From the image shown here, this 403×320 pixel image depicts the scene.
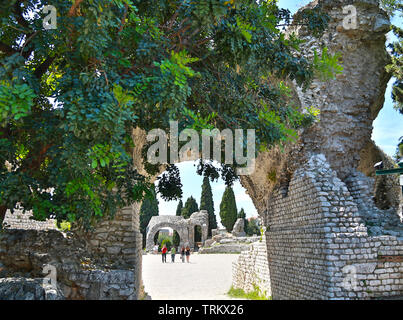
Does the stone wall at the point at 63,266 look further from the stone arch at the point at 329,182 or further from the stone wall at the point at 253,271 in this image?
the stone wall at the point at 253,271

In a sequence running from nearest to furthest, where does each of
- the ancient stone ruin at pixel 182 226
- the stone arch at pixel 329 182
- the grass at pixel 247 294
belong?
1. the stone arch at pixel 329 182
2. the grass at pixel 247 294
3. the ancient stone ruin at pixel 182 226

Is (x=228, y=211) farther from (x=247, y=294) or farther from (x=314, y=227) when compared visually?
(x=314, y=227)

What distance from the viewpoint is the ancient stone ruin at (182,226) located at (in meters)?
31.2

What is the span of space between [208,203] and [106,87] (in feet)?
105

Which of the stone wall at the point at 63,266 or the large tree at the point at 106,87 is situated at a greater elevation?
the large tree at the point at 106,87

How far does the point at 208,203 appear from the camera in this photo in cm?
3550

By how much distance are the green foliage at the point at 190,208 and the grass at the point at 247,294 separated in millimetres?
24857

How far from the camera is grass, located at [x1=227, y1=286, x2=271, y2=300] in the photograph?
11035mm

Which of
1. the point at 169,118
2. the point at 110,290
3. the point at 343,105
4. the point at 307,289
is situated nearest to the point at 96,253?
the point at 110,290

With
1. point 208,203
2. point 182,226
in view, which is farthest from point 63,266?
point 208,203

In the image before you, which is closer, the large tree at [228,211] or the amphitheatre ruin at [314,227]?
the amphitheatre ruin at [314,227]

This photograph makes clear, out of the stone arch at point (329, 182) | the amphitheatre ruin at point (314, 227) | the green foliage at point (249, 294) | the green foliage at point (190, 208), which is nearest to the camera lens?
the amphitheatre ruin at point (314, 227)

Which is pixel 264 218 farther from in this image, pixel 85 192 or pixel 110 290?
pixel 85 192

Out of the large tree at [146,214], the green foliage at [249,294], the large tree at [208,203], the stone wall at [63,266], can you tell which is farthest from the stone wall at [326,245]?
the large tree at [146,214]
